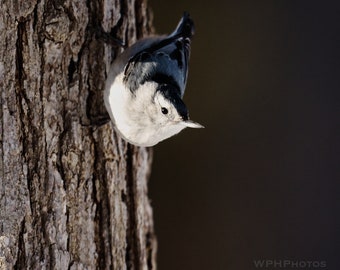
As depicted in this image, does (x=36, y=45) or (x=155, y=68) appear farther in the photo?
(x=155, y=68)

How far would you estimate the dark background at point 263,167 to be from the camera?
2.91 meters

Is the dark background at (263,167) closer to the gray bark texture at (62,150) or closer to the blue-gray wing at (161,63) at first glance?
the blue-gray wing at (161,63)

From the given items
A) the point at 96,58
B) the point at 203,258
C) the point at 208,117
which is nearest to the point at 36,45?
the point at 96,58

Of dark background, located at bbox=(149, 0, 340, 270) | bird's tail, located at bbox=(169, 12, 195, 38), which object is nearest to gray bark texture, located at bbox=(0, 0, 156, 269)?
bird's tail, located at bbox=(169, 12, 195, 38)

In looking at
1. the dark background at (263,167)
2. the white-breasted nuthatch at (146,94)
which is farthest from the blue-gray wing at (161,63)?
the dark background at (263,167)

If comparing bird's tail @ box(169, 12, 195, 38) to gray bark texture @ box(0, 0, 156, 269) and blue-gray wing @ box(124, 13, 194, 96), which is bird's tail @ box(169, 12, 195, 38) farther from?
gray bark texture @ box(0, 0, 156, 269)

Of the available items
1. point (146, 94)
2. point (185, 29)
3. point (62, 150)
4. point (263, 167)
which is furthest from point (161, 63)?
point (263, 167)

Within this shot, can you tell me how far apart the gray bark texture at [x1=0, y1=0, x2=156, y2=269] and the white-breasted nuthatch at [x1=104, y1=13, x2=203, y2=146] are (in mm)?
46

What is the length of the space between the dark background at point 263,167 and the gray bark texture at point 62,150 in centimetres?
85

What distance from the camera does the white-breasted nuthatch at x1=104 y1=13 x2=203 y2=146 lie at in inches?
78.2

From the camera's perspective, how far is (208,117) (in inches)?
116

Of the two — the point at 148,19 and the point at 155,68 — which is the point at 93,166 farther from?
the point at 148,19

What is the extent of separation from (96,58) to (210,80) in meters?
1.13

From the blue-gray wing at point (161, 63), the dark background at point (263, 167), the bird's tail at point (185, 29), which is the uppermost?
the bird's tail at point (185, 29)
